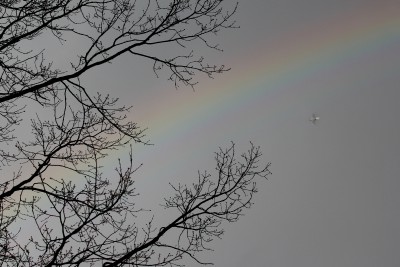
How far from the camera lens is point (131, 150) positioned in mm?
5094

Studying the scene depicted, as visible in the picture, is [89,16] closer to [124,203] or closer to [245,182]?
[124,203]

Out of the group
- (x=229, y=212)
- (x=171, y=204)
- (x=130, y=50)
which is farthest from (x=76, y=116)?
(x=229, y=212)

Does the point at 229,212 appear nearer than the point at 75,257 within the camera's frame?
No

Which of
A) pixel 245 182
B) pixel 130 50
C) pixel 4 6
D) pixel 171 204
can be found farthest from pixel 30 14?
pixel 245 182

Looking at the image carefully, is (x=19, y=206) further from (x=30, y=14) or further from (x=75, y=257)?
(x=30, y=14)

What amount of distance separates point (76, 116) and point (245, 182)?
195 centimetres

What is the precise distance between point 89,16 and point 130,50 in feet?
1.88

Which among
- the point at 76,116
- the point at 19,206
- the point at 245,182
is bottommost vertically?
the point at 245,182

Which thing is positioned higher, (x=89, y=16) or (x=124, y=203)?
(x=89, y=16)

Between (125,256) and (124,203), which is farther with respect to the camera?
(124,203)

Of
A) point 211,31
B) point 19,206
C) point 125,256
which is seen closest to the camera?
point 125,256

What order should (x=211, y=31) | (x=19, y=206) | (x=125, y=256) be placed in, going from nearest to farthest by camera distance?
(x=125, y=256) → (x=19, y=206) → (x=211, y=31)

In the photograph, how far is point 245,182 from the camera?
19.8 feet

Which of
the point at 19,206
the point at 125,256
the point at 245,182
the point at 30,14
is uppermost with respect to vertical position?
the point at 30,14
